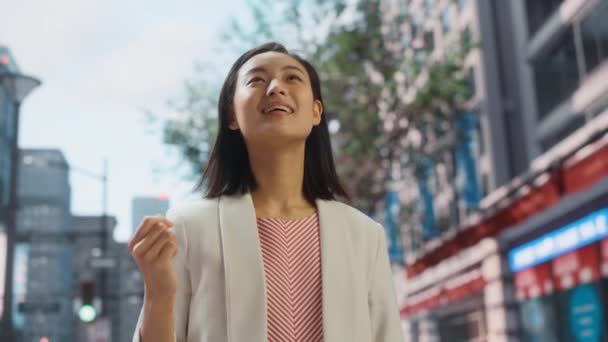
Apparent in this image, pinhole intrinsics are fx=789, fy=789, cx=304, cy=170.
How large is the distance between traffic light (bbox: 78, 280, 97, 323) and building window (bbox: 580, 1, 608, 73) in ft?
34.1

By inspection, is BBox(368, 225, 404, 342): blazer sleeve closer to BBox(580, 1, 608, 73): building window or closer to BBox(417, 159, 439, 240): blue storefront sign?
BBox(580, 1, 608, 73): building window

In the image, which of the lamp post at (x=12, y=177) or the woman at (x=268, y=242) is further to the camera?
the lamp post at (x=12, y=177)

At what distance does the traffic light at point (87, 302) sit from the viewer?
14.2 m

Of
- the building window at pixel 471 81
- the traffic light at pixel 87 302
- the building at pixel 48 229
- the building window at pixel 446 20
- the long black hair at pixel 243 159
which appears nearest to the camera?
the long black hair at pixel 243 159

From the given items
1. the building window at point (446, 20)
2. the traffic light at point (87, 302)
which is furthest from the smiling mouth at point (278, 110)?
the building window at point (446, 20)

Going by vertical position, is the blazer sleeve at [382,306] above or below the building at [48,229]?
below

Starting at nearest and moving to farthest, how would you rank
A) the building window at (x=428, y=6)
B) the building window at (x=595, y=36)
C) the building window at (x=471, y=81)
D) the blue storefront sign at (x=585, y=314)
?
the blue storefront sign at (x=585, y=314)
the building window at (x=595, y=36)
the building window at (x=471, y=81)
the building window at (x=428, y=6)

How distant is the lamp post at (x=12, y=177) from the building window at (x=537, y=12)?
11.6 m

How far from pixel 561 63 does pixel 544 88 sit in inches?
46.2

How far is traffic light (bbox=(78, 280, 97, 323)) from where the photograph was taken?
14250mm

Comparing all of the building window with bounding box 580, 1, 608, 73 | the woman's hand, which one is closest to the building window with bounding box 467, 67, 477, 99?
the building window with bounding box 580, 1, 608, 73

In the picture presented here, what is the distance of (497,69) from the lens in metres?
19.9

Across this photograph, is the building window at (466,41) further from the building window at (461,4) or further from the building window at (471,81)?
the building window at (461,4)

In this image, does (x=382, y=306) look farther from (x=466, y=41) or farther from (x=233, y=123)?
(x=466, y=41)
